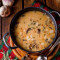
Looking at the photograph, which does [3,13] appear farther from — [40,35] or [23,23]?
[40,35]

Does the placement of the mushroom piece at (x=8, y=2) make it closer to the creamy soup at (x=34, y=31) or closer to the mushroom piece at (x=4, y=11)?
the mushroom piece at (x=4, y=11)

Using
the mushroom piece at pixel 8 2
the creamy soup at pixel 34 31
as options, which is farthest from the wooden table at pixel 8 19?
the creamy soup at pixel 34 31

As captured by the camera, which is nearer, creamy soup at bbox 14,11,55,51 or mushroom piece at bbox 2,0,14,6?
creamy soup at bbox 14,11,55,51

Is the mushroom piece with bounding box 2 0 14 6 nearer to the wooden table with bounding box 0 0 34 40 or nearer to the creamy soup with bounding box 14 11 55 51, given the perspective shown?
the wooden table with bounding box 0 0 34 40

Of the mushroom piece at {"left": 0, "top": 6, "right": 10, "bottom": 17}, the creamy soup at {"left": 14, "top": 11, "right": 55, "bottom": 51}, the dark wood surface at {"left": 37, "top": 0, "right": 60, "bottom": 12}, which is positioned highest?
the dark wood surface at {"left": 37, "top": 0, "right": 60, "bottom": 12}

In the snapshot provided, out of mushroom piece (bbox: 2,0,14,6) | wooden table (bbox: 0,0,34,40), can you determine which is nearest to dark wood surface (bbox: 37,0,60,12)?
wooden table (bbox: 0,0,34,40)

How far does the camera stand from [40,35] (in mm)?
1092

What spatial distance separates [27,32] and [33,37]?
0.06 meters

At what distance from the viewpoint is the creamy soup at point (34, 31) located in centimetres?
109

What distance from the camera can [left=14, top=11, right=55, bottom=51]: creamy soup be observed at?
1.09m

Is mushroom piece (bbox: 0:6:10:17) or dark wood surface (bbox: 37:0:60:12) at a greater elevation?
dark wood surface (bbox: 37:0:60:12)

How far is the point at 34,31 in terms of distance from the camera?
1103 mm

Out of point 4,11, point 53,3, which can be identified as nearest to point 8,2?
point 4,11

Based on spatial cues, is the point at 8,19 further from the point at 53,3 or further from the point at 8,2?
the point at 53,3
